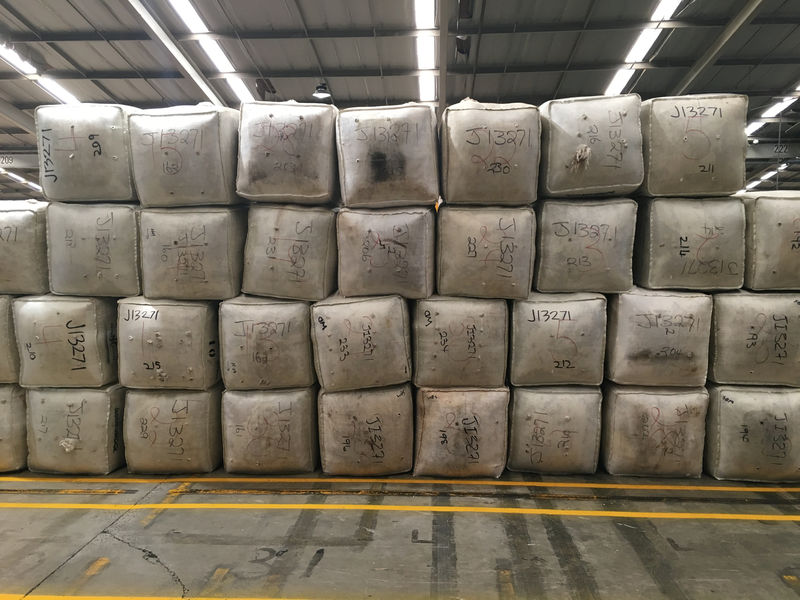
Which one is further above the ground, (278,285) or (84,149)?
(84,149)

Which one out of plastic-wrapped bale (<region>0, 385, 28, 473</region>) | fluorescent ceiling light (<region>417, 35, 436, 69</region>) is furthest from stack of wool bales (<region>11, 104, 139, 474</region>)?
fluorescent ceiling light (<region>417, 35, 436, 69</region>)

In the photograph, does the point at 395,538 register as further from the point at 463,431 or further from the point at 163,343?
the point at 163,343

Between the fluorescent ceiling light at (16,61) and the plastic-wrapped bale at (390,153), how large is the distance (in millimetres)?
7024

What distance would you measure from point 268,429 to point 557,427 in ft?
6.88

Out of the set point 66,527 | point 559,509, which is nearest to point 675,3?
point 559,509

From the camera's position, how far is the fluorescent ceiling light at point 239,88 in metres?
7.99

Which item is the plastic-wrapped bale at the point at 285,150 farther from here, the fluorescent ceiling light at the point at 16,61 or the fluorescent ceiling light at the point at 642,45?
the fluorescent ceiling light at the point at 16,61

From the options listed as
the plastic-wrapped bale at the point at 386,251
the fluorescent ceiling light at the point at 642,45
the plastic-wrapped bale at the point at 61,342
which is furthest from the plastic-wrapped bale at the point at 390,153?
the fluorescent ceiling light at the point at 642,45

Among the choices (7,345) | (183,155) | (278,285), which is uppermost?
(183,155)

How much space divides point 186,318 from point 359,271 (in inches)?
51.3

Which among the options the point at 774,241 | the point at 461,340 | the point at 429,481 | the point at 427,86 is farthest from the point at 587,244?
the point at 427,86

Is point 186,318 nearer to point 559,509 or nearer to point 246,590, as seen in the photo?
point 246,590

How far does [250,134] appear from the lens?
127 inches

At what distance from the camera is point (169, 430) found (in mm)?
3408
